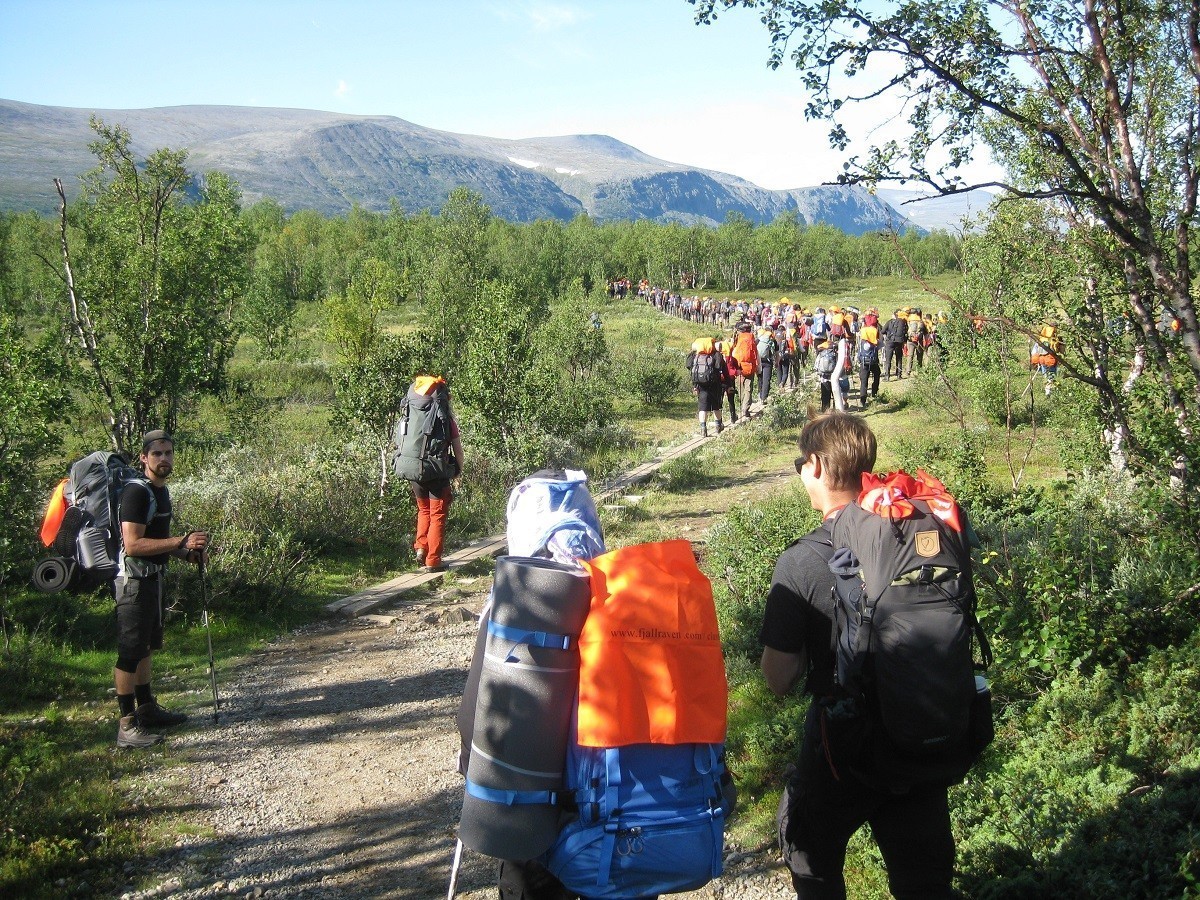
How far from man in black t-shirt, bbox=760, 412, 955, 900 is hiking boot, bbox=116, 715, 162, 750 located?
3.74 m

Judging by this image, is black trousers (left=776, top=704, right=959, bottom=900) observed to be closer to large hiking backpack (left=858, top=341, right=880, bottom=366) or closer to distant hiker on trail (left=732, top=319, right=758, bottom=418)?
distant hiker on trail (left=732, top=319, right=758, bottom=418)

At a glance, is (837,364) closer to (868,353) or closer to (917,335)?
(868,353)

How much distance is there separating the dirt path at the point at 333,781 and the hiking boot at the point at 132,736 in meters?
0.15

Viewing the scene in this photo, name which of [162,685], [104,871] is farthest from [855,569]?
[162,685]

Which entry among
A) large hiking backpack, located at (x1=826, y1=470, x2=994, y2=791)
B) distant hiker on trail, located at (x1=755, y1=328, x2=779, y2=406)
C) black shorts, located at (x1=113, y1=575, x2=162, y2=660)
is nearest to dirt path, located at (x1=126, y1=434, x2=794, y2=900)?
black shorts, located at (x1=113, y1=575, x2=162, y2=660)

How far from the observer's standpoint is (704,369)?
1491 cm

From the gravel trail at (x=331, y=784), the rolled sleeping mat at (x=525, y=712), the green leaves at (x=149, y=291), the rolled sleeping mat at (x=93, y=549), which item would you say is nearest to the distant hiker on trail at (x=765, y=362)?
the green leaves at (x=149, y=291)

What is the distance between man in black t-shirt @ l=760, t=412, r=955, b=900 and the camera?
2.37 m

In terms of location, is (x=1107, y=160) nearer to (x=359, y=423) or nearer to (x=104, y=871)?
(x=104, y=871)

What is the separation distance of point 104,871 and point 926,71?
18.7 feet

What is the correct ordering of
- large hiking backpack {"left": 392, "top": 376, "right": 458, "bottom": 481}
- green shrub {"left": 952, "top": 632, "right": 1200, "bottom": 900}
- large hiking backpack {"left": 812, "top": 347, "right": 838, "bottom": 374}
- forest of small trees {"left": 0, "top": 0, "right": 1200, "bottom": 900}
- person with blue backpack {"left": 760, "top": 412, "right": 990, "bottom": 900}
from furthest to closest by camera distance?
large hiking backpack {"left": 812, "top": 347, "right": 838, "bottom": 374}
large hiking backpack {"left": 392, "top": 376, "right": 458, "bottom": 481}
forest of small trees {"left": 0, "top": 0, "right": 1200, "bottom": 900}
green shrub {"left": 952, "top": 632, "right": 1200, "bottom": 900}
person with blue backpack {"left": 760, "top": 412, "right": 990, "bottom": 900}

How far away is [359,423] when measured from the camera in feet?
35.3

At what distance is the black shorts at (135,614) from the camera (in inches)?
185

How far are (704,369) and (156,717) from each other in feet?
36.7
